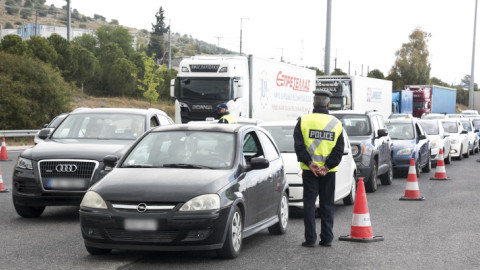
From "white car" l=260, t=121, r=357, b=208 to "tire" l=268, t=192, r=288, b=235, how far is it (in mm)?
1342

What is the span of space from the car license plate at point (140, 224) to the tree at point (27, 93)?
28909 millimetres

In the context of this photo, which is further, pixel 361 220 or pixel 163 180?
pixel 361 220

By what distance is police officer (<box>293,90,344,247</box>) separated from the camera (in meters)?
8.64

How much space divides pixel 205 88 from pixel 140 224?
18354 millimetres

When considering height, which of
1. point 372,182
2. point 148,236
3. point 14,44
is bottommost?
point 372,182

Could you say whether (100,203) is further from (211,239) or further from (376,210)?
(376,210)

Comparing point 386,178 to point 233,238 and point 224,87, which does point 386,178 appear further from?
point 233,238

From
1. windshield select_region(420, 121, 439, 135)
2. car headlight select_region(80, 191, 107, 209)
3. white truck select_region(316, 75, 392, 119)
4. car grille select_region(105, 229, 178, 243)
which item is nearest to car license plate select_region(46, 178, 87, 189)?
car headlight select_region(80, 191, 107, 209)

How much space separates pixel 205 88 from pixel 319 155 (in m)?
17.0

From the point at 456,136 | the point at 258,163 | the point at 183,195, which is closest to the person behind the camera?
the point at 183,195

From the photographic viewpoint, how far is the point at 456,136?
28703 mm

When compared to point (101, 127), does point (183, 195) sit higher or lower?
lower

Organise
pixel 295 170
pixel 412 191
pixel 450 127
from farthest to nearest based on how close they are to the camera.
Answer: pixel 450 127 → pixel 412 191 → pixel 295 170

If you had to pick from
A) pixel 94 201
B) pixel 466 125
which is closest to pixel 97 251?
pixel 94 201
